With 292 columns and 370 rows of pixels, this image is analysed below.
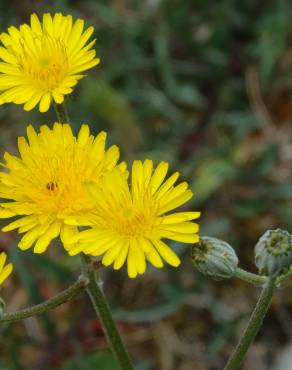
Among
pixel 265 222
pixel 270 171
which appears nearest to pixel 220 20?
pixel 270 171

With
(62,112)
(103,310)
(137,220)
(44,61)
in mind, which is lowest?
(103,310)

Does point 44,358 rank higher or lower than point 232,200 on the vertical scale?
lower

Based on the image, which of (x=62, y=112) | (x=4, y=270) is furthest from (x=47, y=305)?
(x=62, y=112)

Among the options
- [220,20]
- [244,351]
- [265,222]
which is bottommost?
[244,351]

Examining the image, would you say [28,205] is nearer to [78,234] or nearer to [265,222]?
[78,234]

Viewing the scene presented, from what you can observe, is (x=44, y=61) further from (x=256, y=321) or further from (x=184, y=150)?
(x=184, y=150)

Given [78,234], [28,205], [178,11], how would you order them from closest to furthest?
[78,234] < [28,205] < [178,11]
